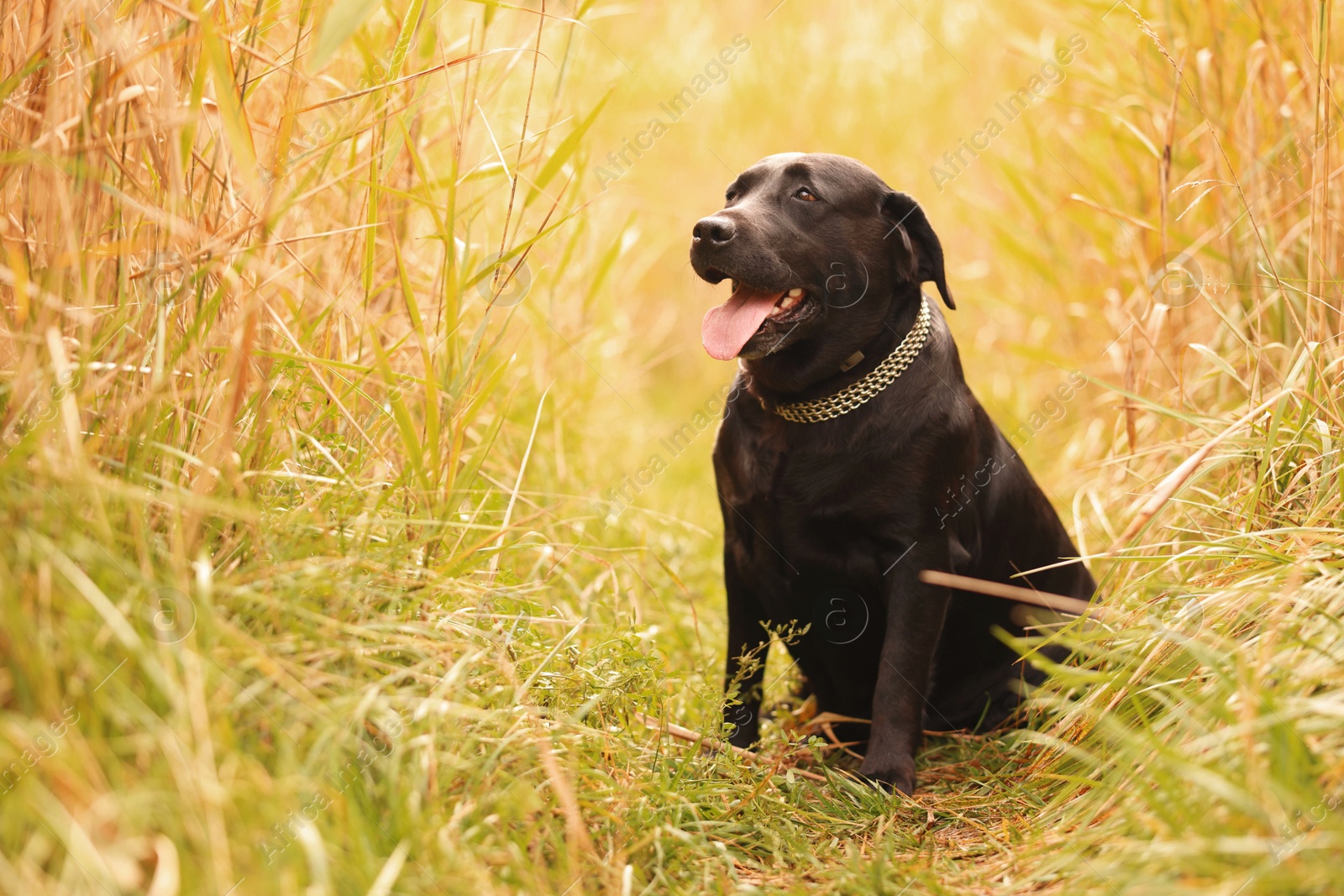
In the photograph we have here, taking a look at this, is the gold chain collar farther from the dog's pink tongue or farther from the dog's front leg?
the dog's front leg

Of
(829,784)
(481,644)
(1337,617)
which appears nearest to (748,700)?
(829,784)

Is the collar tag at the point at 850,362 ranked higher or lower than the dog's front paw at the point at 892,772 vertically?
higher

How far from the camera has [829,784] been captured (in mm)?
2217

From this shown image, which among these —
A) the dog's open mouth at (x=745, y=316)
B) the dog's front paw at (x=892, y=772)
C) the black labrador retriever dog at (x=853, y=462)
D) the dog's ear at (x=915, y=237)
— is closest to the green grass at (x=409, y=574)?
the dog's front paw at (x=892, y=772)

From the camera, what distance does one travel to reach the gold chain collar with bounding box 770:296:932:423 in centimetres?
237

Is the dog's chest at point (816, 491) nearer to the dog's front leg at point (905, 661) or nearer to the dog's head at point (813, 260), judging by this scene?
the dog's front leg at point (905, 661)

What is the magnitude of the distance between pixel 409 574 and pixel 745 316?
963 millimetres

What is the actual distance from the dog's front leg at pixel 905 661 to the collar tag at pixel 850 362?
0.42 m

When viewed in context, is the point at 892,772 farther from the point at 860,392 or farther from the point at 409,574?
the point at 409,574

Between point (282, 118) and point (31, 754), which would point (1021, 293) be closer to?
point (282, 118)

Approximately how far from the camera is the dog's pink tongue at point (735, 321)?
91.7 inches

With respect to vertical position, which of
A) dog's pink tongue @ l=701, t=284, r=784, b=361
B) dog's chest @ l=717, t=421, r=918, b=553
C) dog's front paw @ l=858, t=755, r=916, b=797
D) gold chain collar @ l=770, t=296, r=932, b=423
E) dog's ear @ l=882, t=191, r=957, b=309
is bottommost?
dog's front paw @ l=858, t=755, r=916, b=797

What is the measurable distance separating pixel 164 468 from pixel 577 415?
226cm

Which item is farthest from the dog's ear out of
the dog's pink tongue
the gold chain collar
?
the dog's pink tongue
